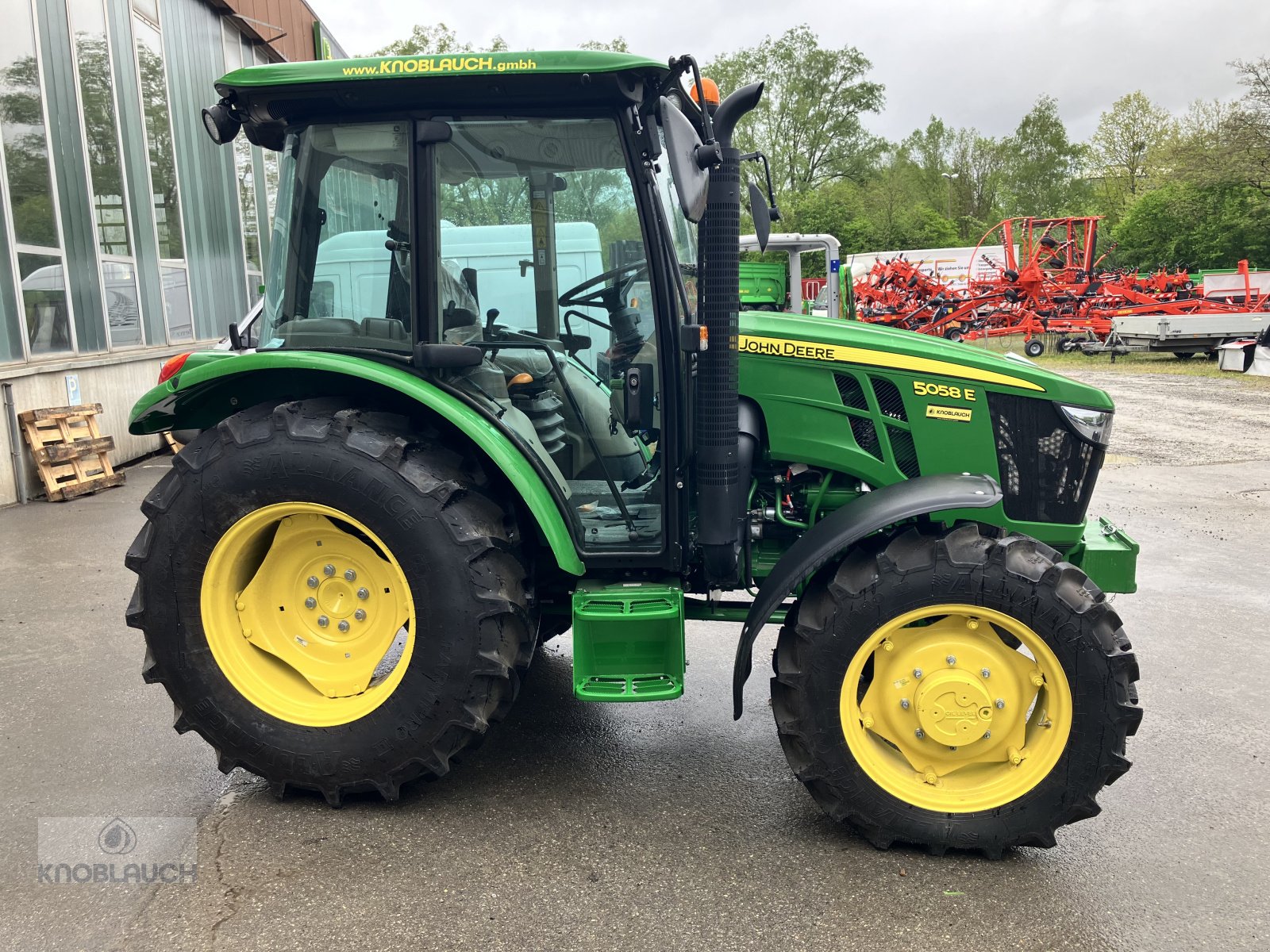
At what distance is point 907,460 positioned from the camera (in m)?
3.24

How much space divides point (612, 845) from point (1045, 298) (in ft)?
74.8

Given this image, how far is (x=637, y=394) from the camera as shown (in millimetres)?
3119

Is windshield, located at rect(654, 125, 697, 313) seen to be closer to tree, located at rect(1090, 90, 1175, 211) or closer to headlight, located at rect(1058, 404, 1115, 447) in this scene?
headlight, located at rect(1058, 404, 1115, 447)

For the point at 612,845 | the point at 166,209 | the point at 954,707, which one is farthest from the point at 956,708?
the point at 166,209

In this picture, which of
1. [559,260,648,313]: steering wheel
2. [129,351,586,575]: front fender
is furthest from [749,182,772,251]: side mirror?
[129,351,586,575]: front fender

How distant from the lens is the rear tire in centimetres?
293

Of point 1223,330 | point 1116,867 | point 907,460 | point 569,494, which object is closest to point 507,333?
point 569,494

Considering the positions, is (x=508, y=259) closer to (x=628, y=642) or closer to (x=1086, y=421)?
(x=628, y=642)

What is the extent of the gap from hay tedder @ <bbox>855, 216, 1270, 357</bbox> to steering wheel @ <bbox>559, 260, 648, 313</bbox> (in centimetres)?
1934

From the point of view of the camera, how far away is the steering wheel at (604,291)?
Answer: 3066mm

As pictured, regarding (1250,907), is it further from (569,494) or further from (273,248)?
(273,248)

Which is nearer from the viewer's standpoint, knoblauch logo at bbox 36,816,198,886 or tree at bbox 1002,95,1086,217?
knoblauch logo at bbox 36,816,198,886

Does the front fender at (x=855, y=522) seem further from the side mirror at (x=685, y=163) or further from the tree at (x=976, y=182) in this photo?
the tree at (x=976, y=182)

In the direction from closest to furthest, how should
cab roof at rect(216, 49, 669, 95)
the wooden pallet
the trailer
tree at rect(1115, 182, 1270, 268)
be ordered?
1. cab roof at rect(216, 49, 669, 95)
2. the wooden pallet
3. the trailer
4. tree at rect(1115, 182, 1270, 268)
